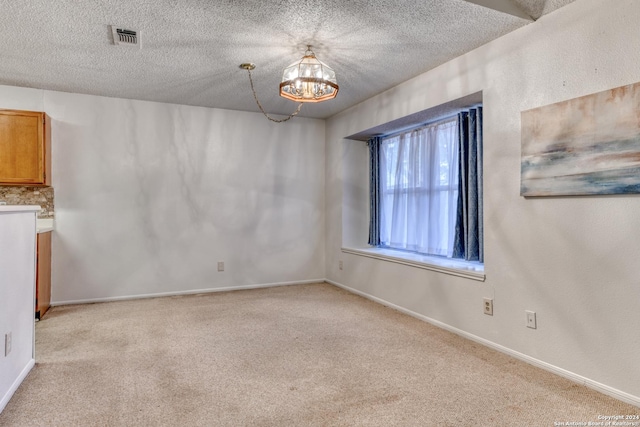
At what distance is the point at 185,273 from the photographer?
4.63 m

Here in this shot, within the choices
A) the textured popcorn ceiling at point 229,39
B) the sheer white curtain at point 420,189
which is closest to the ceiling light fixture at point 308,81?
the textured popcorn ceiling at point 229,39

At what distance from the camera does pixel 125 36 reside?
2.70 metres

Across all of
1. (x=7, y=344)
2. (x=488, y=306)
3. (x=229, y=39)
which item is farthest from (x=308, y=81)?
(x=7, y=344)

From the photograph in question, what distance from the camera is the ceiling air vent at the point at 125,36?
2.62 meters

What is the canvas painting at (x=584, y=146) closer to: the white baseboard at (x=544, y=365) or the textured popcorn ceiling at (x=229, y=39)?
the textured popcorn ceiling at (x=229, y=39)

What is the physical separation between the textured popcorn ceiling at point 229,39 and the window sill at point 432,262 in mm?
1777

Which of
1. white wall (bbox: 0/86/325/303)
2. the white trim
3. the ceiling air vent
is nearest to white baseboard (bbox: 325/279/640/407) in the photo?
the white trim

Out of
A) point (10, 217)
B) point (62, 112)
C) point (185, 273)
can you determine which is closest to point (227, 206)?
point (185, 273)

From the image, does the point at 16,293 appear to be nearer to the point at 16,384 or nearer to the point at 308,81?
the point at 16,384

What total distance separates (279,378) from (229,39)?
94.9 inches

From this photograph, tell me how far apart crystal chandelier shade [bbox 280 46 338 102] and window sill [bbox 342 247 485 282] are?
1770 millimetres

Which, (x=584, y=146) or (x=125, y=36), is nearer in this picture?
(x=584, y=146)

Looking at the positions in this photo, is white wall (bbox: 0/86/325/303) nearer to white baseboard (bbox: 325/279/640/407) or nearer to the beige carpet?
the beige carpet

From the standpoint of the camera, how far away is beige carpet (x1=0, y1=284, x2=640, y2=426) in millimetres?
1897
